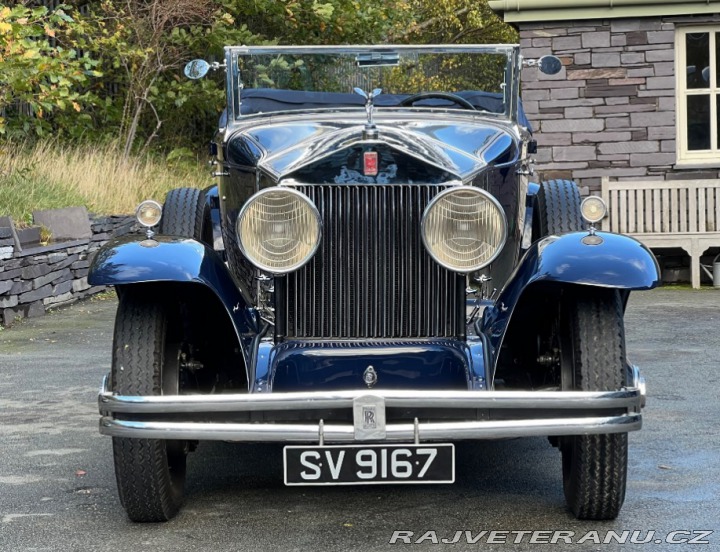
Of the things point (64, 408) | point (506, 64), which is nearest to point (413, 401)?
point (506, 64)

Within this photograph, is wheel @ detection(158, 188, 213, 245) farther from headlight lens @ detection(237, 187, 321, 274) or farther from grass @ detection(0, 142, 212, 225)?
grass @ detection(0, 142, 212, 225)

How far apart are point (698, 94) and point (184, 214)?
7.74 metres

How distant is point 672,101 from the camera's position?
38.4 ft

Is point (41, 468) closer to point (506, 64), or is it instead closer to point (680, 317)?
point (506, 64)

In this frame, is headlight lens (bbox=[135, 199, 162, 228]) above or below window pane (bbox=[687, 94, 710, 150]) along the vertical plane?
above

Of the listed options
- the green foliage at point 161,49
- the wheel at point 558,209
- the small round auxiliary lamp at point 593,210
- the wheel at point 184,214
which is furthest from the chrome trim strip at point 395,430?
the green foliage at point 161,49

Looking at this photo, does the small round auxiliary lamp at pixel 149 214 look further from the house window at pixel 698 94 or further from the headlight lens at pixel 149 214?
the house window at pixel 698 94

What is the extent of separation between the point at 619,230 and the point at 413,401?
8.34 meters

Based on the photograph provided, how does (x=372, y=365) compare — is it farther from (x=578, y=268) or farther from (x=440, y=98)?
(x=440, y=98)

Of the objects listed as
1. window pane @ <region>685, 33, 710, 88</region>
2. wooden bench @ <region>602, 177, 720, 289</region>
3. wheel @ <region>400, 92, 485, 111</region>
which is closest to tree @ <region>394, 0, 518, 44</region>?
window pane @ <region>685, 33, 710, 88</region>

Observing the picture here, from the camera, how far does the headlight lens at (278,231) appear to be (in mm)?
4102

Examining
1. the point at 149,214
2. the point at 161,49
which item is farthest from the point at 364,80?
the point at 161,49

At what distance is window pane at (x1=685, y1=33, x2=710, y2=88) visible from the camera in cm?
1180

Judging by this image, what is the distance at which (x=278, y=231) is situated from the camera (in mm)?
4133
